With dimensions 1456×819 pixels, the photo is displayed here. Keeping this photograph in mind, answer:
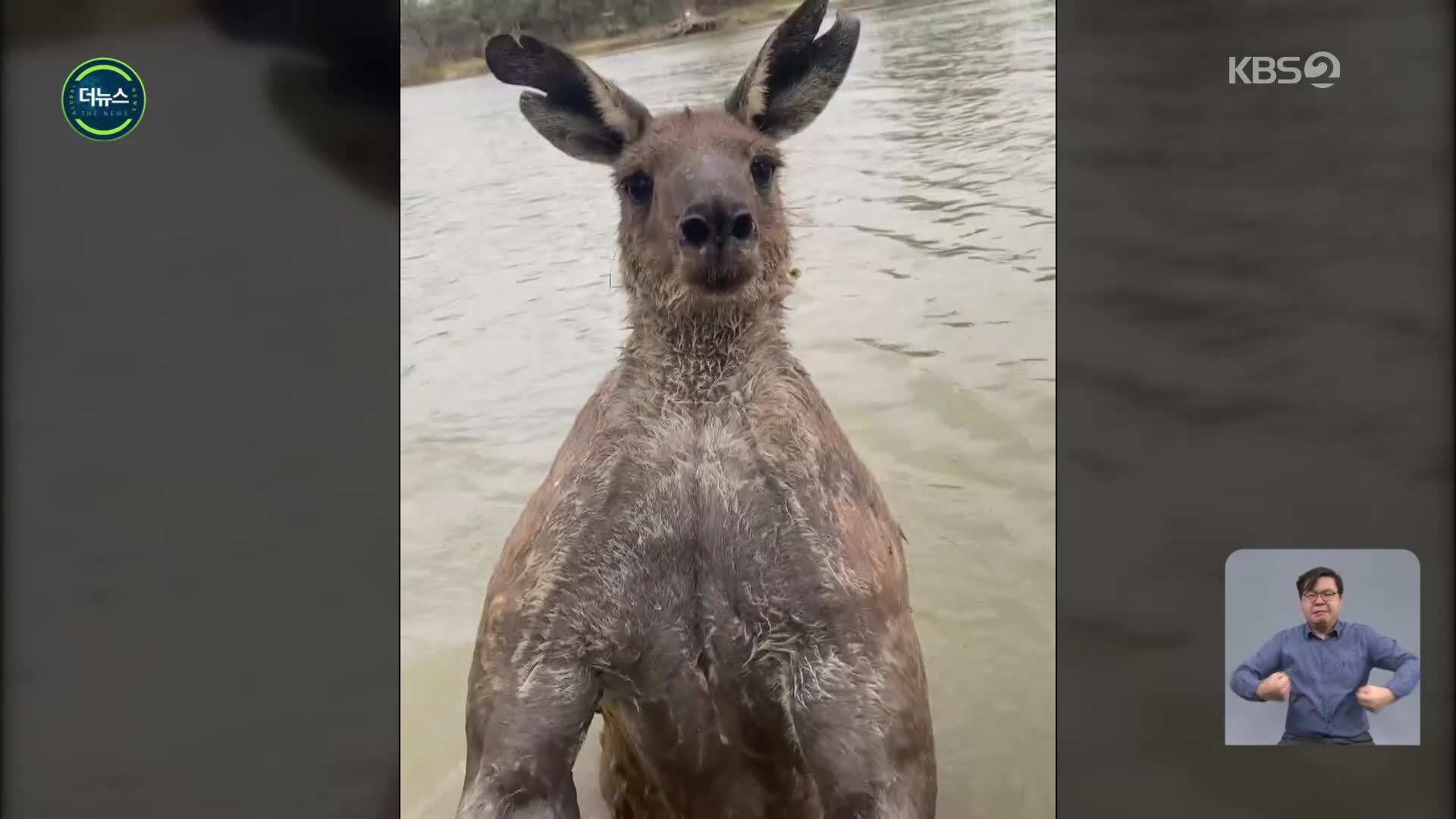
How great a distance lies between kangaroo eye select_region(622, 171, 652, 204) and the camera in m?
2.24

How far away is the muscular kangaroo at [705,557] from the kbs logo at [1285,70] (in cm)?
79

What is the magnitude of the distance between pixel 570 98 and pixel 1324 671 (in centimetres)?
169

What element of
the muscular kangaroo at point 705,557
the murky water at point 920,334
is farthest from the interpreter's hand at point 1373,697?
the muscular kangaroo at point 705,557

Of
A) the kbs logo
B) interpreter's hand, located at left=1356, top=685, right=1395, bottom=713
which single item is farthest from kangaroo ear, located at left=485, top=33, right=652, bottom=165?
interpreter's hand, located at left=1356, top=685, right=1395, bottom=713

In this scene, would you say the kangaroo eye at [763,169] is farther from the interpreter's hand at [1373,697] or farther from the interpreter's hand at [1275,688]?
the interpreter's hand at [1373,697]

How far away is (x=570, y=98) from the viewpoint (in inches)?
90.7

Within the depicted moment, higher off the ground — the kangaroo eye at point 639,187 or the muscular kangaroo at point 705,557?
the kangaroo eye at point 639,187

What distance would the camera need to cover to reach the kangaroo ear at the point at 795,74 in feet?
7.48

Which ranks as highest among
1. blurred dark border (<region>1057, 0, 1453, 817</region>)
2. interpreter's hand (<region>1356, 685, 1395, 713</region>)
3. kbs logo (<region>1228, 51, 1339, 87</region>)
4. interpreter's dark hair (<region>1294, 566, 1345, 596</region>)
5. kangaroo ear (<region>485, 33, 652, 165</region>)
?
kbs logo (<region>1228, 51, 1339, 87</region>)

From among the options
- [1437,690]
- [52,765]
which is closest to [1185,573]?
[1437,690]

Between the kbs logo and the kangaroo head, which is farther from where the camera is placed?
the kbs logo

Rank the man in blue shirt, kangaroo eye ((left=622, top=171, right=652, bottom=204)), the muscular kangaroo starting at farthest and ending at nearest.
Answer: the man in blue shirt
kangaroo eye ((left=622, top=171, right=652, bottom=204))
the muscular kangaroo

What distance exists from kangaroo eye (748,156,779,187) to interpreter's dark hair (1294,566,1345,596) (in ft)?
3.95

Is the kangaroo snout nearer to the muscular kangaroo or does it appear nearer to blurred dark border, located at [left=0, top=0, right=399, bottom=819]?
the muscular kangaroo
